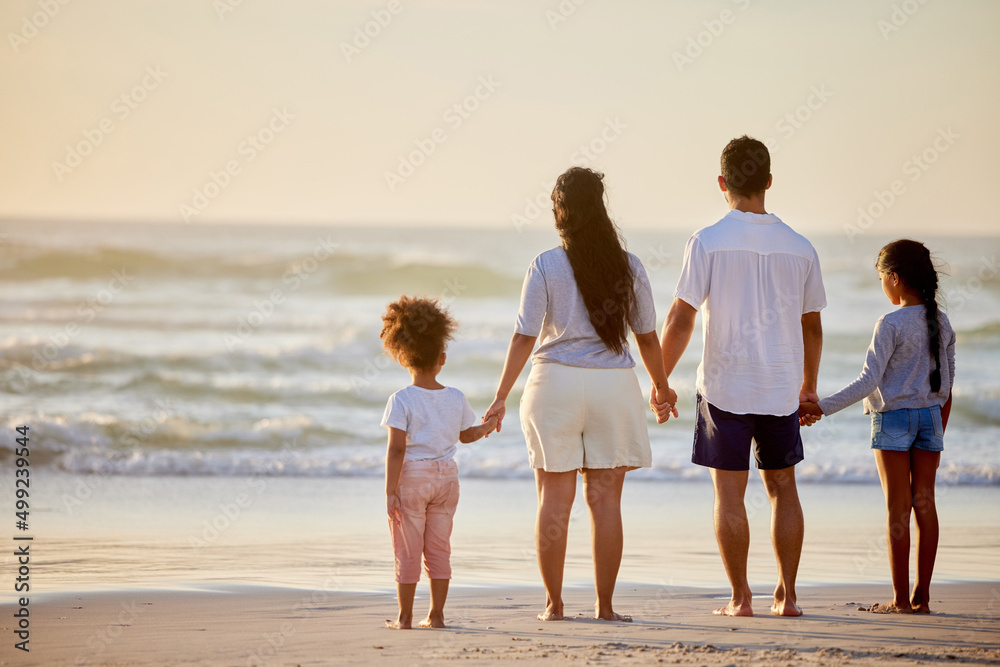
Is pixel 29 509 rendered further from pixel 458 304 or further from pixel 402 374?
pixel 458 304

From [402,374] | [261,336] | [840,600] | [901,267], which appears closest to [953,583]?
[840,600]

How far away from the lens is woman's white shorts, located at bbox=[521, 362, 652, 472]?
3.68 metres

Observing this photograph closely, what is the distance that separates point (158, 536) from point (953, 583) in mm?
4742

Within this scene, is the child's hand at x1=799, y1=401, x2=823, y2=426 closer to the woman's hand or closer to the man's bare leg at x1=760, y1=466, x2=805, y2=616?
the man's bare leg at x1=760, y1=466, x2=805, y2=616

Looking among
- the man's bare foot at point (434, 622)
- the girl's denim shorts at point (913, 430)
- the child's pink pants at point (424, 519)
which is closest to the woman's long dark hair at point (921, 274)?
the girl's denim shorts at point (913, 430)

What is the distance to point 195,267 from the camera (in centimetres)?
2341

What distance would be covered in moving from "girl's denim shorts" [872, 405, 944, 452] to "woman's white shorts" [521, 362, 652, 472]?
102 centimetres

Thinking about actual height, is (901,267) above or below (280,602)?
above

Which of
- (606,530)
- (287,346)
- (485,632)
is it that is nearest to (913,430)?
(606,530)

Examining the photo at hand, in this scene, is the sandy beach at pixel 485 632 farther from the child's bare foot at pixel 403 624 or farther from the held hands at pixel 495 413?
the held hands at pixel 495 413

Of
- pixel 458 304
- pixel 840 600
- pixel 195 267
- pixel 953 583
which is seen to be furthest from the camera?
pixel 195 267

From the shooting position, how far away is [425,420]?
377 centimetres

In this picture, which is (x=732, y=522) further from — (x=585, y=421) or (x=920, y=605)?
(x=920, y=605)

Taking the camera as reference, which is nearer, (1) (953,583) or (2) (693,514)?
(1) (953,583)
